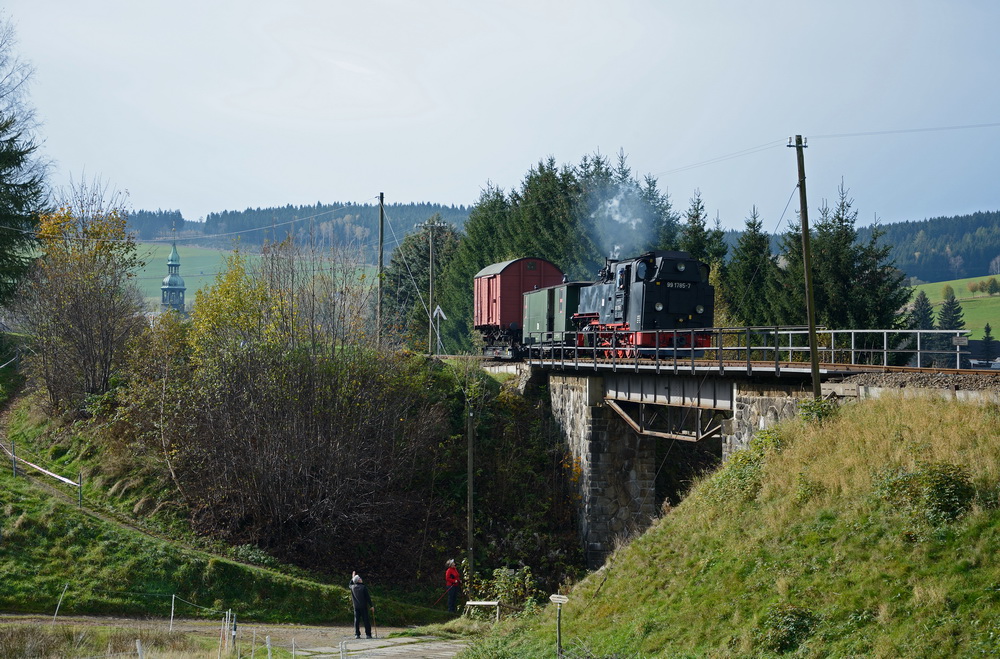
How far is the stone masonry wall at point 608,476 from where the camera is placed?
104ft

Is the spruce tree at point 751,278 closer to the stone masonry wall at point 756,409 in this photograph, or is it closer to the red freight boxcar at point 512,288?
the red freight boxcar at point 512,288

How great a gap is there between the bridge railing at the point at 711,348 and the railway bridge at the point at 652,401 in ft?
0.38

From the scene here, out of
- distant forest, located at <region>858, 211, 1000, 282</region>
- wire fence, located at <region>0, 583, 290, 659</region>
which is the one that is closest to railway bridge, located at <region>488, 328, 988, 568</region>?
wire fence, located at <region>0, 583, 290, 659</region>

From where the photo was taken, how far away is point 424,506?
33906 millimetres

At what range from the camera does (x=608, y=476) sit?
106ft

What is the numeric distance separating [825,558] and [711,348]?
27.0 ft

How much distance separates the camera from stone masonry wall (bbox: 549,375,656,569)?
104 ft

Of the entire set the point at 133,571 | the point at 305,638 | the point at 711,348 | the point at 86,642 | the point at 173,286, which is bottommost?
the point at 305,638

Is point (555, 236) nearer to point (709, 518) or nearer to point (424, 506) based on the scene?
point (424, 506)

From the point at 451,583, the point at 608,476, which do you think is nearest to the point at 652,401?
the point at 608,476

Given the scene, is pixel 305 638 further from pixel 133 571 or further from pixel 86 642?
pixel 133 571

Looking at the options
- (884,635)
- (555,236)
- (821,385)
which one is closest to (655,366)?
(821,385)

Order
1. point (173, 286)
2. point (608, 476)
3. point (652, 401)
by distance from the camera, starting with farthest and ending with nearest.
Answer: point (173, 286), point (608, 476), point (652, 401)

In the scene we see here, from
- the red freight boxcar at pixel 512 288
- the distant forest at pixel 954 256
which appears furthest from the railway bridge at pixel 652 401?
the distant forest at pixel 954 256
